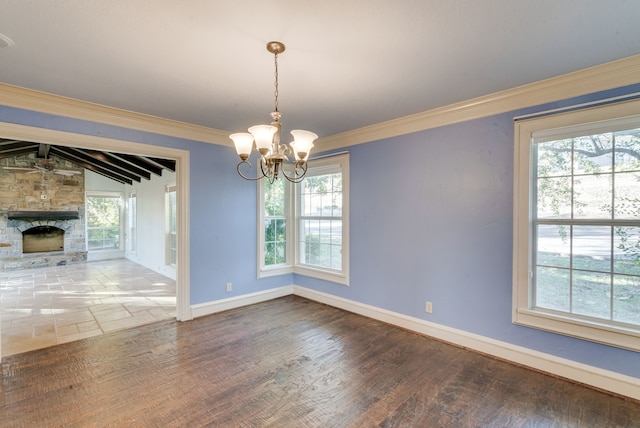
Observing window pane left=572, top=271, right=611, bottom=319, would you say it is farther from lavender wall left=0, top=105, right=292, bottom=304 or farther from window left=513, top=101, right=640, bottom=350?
lavender wall left=0, top=105, right=292, bottom=304

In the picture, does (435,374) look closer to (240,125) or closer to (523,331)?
(523,331)

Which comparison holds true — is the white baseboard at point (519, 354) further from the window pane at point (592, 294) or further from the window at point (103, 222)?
the window at point (103, 222)

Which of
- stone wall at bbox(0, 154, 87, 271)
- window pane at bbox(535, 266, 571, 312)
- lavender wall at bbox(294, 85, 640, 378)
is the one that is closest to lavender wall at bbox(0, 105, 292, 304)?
lavender wall at bbox(294, 85, 640, 378)

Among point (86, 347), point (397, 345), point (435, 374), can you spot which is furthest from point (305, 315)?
point (86, 347)

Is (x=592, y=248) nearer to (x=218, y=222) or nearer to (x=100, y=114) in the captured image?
(x=218, y=222)

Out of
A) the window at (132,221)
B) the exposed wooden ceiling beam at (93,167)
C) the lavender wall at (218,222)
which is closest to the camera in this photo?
the lavender wall at (218,222)

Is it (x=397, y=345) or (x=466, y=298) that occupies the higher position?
(x=466, y=298)

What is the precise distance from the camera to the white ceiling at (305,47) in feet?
5.37

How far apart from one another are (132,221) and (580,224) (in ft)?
34.4

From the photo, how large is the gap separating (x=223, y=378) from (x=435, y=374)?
6.09 ft

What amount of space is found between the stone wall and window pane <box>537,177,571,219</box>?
10251 mm

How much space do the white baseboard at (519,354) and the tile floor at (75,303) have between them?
3032mm

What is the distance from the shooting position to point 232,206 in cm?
428

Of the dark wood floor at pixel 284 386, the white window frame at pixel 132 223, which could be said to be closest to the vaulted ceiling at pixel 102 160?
the white window frame at pixel 132 223
